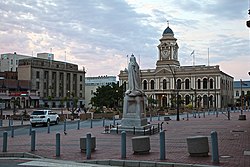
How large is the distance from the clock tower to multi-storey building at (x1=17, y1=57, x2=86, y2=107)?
83.5ft

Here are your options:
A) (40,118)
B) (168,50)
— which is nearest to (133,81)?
(40,118)

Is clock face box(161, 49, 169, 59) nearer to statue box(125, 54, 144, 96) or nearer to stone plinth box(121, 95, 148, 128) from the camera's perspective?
statue box(125, 54, 144, 96)

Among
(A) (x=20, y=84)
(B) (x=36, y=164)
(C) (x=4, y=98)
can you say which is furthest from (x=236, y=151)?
(A) (x=20, y=84)

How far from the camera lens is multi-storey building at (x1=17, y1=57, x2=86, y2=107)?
308ft

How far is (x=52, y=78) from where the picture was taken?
100438mm

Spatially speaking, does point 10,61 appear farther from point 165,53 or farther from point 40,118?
point 40,118

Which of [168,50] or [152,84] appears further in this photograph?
[152,84]

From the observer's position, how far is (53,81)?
10075 centimetres

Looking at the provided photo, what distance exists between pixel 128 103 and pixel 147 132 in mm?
2273

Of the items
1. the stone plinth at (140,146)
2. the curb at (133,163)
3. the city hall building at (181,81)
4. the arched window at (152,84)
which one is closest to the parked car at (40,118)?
the stone plinth at (140,146)

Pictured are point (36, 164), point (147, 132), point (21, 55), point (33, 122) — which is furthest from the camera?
point (21, 55)

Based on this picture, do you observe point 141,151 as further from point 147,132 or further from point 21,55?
point 21,55

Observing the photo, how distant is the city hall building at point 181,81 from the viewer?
99.2m

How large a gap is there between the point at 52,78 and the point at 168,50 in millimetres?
36288
